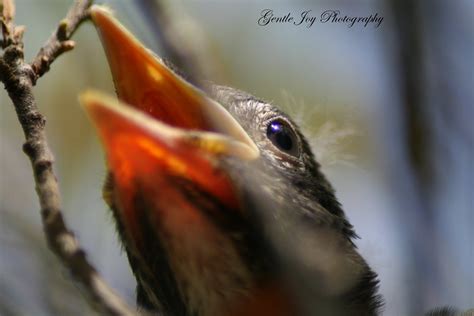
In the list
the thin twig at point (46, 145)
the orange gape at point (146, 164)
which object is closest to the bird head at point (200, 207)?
the orange gape at point (146, 164)

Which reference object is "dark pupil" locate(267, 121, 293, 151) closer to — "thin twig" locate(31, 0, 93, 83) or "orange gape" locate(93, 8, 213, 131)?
"orange gape" locate(93, 8, 213, 131)

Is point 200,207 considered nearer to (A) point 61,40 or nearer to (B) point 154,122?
(B) point 154,122

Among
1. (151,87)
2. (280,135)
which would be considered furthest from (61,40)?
(280,135)

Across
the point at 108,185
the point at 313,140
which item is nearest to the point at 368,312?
the point at 313,140

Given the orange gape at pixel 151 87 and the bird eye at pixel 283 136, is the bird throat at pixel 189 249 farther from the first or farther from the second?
the bird eye at pixel 283 136

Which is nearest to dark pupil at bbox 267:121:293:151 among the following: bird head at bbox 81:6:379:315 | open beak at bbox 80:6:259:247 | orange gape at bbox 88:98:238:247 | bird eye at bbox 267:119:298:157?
bird eye at bbox 267:119:298:157

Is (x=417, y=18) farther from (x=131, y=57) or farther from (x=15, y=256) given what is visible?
(x=15, y=256)
